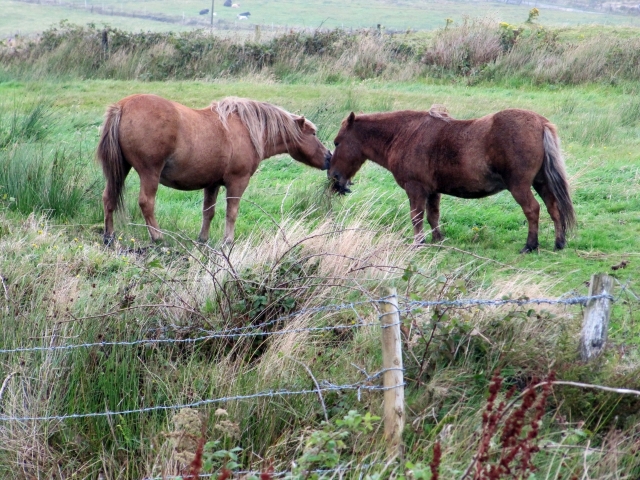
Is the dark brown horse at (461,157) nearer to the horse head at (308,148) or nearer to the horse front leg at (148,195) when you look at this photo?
the horse head at (308,148)

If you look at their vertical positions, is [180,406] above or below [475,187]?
below

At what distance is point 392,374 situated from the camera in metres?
3.68

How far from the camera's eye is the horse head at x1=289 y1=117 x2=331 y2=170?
907 cm

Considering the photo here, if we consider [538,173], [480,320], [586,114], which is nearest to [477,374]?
[480,320]

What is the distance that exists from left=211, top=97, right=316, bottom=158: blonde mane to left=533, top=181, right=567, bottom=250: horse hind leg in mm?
2873

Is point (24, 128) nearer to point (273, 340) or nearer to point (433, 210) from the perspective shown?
point (433, 210)

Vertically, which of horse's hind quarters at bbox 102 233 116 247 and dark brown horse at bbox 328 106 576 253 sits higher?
dark brown horse at bbox 328 106 576 253

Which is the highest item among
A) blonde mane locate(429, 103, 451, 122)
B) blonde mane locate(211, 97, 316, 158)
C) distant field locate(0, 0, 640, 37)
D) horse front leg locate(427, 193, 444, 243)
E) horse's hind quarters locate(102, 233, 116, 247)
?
blonde mane locate(429, 103, 451, 122)

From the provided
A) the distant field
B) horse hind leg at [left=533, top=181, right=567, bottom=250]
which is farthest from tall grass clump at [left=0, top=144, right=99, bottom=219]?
the distant field

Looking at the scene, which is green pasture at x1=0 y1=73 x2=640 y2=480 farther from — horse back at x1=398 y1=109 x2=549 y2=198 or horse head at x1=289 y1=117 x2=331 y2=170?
horse head at x1=289 y1=117 x2=331 y2=170

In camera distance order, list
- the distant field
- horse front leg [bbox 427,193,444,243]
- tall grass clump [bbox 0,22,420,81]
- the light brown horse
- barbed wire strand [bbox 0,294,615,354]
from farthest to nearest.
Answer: the distant field
tall grass clump [bbox 0,22,420,81]
horse front leg [bbox 427,193,444,243]
the light brown horse
barbed wire strand [bbox 0,294,615,354]

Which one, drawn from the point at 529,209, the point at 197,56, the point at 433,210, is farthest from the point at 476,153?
the point at 197,56

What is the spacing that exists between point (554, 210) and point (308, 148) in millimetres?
2982

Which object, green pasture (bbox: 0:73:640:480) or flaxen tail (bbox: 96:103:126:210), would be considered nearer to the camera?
green pasture (bbox: 0:73:640:480)
